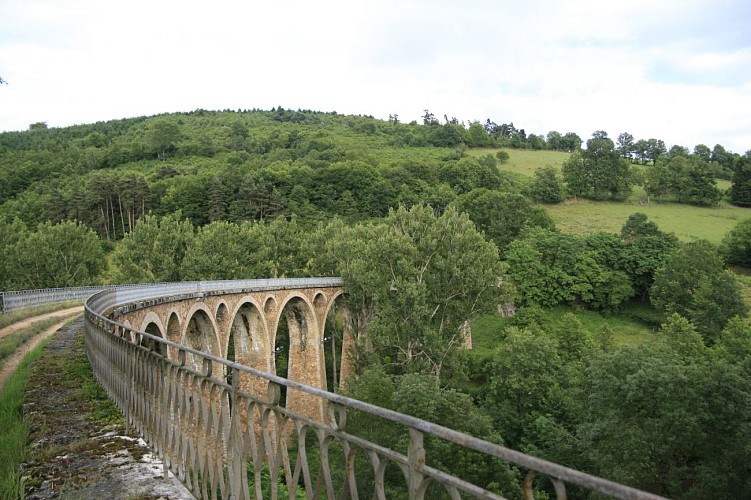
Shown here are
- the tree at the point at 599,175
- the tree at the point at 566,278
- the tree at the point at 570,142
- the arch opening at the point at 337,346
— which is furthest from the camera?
the tree at the point at 570,142

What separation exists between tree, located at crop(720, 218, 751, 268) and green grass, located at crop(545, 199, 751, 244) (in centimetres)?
254

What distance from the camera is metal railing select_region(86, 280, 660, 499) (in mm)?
2008

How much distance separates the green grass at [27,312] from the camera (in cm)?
1647

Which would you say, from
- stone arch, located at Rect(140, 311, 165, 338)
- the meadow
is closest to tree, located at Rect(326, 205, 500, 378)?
stone arch, located at Rect(140, 311, 165, 338)

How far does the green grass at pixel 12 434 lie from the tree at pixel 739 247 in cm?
5945

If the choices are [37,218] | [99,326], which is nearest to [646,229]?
[99,326]

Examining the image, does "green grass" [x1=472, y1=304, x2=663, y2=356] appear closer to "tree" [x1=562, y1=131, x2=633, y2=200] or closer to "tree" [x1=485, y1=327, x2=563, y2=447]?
"tree" [x1=485, y1=327, x2=563, y2=447]

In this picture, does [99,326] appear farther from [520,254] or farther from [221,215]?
[221,215]

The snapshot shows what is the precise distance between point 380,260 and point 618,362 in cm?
1486

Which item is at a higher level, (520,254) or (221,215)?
(221,215)

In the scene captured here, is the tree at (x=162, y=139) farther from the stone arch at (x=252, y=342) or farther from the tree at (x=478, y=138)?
the stone arch at (x=252, y=342)

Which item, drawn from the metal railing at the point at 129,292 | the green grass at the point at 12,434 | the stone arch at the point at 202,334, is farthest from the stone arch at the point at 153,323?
the green grass at the point at 12,434

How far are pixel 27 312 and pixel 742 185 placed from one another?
8077 cm

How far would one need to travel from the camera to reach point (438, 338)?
29.3 metres
